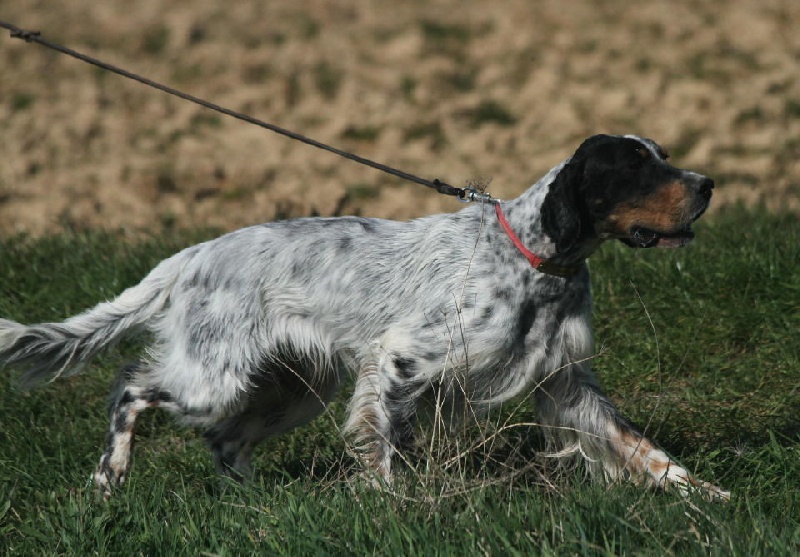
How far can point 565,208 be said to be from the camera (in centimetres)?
380

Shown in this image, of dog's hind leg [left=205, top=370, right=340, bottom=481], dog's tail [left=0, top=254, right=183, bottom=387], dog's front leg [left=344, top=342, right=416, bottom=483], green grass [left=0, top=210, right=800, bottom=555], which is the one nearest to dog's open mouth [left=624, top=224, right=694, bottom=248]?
green grass [left=0, top=210, right=800, bottom=555]

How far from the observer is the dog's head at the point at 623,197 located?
3711mm

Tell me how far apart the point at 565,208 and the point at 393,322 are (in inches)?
28.9

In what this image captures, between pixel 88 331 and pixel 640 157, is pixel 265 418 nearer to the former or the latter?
pixel 88 331

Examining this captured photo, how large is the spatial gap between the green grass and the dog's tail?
0.30 metres

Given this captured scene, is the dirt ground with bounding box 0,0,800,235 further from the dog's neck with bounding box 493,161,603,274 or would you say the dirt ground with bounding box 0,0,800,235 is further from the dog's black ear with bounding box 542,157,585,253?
the dog's black ear with bounding box 542,157,585,253

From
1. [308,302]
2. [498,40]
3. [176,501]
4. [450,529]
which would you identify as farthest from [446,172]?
[450,529]

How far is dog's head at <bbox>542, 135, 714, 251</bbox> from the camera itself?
371 cm

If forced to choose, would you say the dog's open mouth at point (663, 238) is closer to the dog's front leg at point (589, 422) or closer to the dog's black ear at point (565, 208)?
the dog's black ear at point (565, 208)

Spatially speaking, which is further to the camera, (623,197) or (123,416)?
(123,416)

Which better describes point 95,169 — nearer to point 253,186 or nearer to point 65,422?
point 253,186

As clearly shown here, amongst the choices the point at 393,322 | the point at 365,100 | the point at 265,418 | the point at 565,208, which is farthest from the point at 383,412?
the point at 365,100

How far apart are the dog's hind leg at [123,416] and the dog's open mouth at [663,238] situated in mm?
1770

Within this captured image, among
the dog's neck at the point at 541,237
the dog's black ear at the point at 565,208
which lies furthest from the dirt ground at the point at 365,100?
the dog's black ear at the point at 565,208
